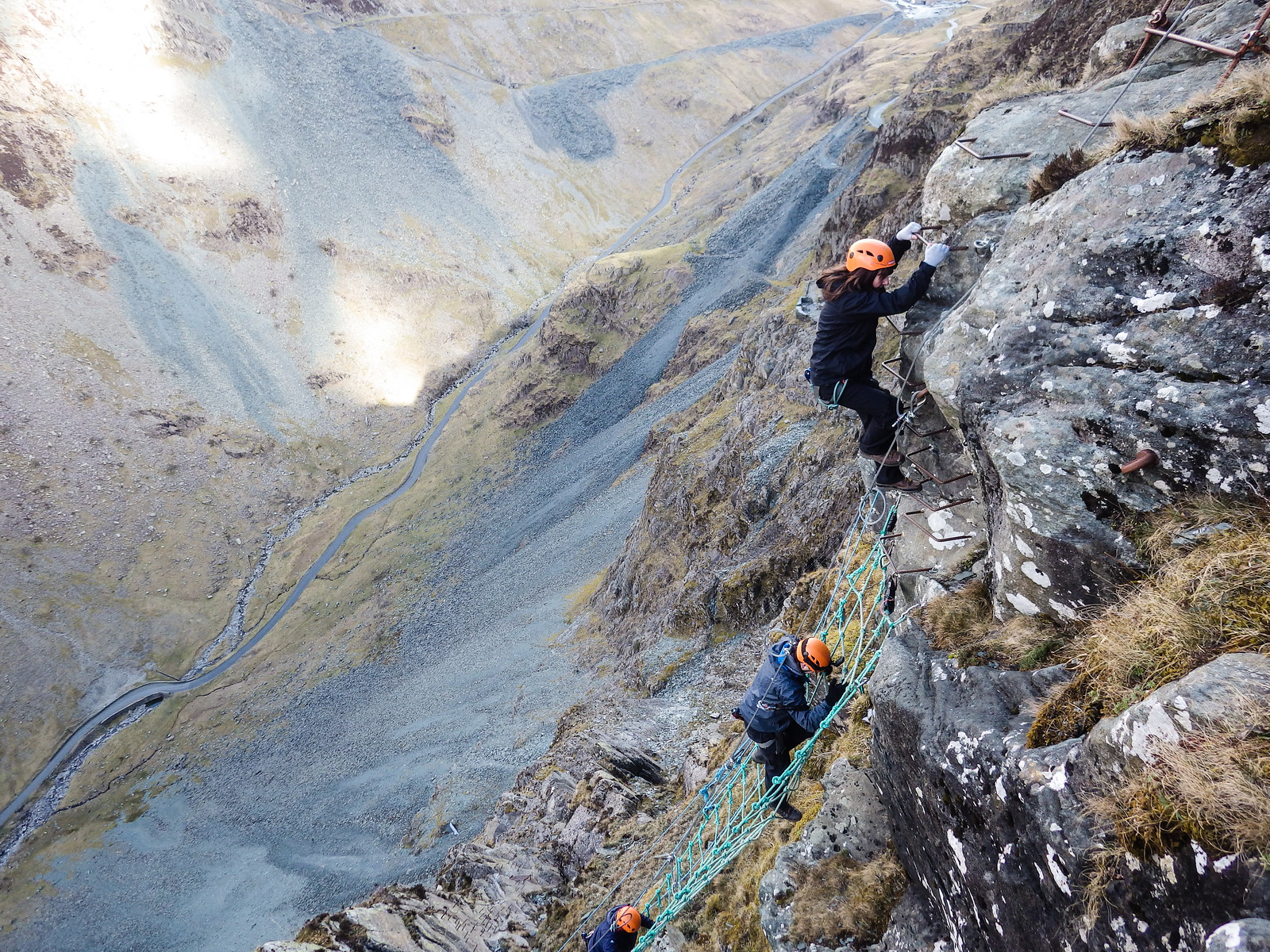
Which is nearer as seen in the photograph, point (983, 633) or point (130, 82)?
point (983, 633)

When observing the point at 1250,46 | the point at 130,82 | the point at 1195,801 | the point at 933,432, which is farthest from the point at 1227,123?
the point at 130,82

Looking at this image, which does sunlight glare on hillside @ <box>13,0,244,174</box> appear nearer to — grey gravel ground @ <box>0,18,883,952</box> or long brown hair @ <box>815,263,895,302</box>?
grey gravel ground @ <box>0,18,883,952</box>

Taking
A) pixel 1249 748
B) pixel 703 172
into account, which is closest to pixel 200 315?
pixel 703 172

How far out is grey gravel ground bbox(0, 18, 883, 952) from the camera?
34.2m

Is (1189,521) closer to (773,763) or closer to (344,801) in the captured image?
(773,763)

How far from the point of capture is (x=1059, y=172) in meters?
8.22

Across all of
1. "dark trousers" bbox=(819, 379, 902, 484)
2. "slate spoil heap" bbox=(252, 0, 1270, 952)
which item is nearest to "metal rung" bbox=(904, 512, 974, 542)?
"slate spoil heap" bbox=(252, 0, 1270, 952)

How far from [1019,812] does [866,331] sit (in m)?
6.57

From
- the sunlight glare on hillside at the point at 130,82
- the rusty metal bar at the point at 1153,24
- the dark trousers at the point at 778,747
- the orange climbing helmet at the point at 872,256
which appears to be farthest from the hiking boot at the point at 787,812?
the sunlight glare on hillside at the point at 130,82

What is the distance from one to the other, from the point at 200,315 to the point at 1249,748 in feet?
361

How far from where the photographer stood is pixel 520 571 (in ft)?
172

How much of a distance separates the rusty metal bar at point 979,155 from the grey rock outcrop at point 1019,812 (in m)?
6.79

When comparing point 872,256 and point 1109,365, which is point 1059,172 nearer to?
point 872,256

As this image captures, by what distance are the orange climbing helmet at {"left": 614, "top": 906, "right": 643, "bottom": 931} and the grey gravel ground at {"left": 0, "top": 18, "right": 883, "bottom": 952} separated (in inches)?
751
